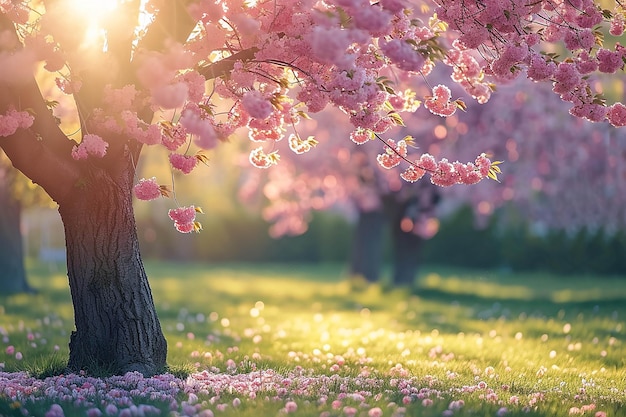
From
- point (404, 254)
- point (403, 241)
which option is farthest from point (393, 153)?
point (404, 254)

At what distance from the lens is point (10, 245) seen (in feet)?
54.0

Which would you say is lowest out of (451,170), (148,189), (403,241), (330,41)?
(403,241)

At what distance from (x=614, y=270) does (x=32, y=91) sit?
24.9 metres

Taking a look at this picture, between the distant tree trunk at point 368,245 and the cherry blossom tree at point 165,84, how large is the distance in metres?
14.6

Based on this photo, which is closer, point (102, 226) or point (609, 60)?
point (609, 60)

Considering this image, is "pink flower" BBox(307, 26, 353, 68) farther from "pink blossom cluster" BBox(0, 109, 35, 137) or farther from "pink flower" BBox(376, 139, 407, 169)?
"pink blossom cluster" BBox(0, 109, 35, 137)

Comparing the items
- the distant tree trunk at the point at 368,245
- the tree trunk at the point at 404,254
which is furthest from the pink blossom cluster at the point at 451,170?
the distant tree trunk at the point at 368,245

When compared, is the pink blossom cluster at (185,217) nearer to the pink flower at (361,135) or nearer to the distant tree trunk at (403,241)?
the pink flower at (361,135)

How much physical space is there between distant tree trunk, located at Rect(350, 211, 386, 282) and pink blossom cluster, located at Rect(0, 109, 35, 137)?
15.8 m

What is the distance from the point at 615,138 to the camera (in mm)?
18234

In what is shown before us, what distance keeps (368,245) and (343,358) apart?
13779mm

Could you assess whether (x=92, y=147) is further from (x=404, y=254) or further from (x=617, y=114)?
(x=404, y=254)

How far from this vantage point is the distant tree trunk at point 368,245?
21.9 m

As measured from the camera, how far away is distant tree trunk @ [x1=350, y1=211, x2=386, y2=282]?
21.9 meters
